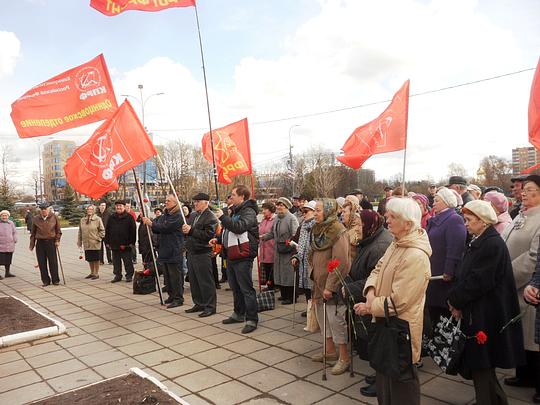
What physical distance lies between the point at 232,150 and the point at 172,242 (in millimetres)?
3884

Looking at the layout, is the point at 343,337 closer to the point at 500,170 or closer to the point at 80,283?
the point at 80,283

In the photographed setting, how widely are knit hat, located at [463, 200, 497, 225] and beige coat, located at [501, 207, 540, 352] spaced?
0.65 m

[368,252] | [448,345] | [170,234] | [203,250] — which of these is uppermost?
[368,252]

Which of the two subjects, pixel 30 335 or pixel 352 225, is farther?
pixel 30 335

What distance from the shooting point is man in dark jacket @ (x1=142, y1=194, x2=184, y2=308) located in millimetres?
7781

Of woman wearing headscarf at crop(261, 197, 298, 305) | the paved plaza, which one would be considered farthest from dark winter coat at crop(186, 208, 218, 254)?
woman wearing headscarf at crop(261, 197, 298, 305)

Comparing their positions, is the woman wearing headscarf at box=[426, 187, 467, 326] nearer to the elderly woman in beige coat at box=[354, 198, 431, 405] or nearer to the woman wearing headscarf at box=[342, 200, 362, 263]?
the woman wearing headscarf at box=[342, 200, 362, 263]

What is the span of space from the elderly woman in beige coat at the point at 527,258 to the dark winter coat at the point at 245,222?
342 cm

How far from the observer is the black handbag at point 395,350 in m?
2.93

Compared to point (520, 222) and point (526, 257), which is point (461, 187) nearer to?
point (520, 222)

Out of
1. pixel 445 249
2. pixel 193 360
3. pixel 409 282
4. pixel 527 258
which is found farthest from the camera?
pixel 193 360

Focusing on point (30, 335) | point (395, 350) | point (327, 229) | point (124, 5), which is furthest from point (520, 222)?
point (124, 5)

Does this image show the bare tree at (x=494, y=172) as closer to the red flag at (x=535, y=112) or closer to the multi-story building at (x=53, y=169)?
the red flag at (x=535, y=112)

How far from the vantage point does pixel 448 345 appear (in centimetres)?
348
